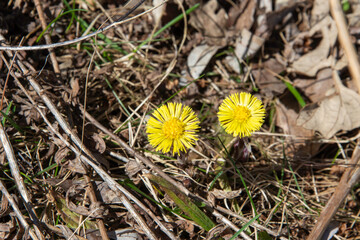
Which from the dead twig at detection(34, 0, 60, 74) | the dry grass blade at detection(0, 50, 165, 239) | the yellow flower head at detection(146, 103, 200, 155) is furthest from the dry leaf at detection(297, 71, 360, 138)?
the dead twig at detection(34, 0, 60, 74)

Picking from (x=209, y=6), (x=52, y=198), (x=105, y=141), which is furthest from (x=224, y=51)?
(x=52, y=198)

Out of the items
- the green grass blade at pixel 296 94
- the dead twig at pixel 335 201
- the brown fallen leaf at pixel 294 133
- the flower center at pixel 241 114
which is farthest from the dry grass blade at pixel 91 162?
the green grass blade at pixel 296 94

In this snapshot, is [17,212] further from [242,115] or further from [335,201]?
[335,201]

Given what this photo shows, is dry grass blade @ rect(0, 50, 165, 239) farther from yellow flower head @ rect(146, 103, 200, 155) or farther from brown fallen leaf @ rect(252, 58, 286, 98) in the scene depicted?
brown fallen leaf @ rect(252, 58, 286, 98)

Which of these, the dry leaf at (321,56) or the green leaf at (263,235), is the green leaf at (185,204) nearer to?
the green leaf at (263,235)

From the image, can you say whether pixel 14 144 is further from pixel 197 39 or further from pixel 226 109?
pixel 197 39

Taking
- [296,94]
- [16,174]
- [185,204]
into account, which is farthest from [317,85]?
[16,174]
